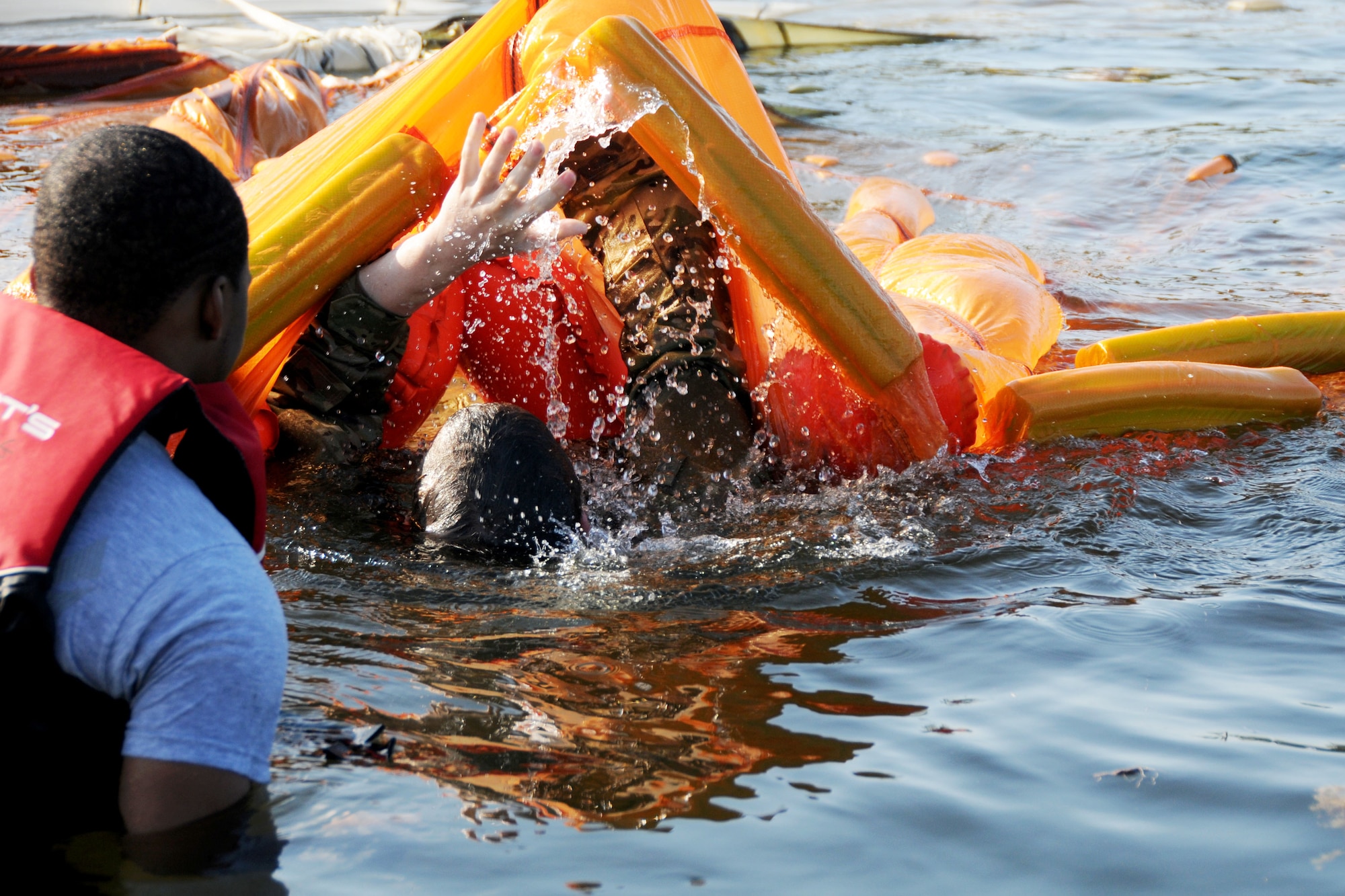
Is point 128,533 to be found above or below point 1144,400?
above

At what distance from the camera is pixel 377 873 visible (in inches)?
61.4

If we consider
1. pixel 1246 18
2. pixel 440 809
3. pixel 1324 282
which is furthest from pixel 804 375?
pixel 1246 18

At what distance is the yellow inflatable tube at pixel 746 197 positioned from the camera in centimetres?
260

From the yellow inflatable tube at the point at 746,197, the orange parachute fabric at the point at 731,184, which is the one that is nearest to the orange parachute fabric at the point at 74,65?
the orange parachute fabric at the point at 731,184

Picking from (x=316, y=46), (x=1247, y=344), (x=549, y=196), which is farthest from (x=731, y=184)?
(x=316, y=46)

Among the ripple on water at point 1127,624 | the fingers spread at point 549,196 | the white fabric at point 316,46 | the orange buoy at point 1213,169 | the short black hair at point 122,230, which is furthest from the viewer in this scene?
the white fabric at point 316,46

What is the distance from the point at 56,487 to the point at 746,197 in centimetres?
164

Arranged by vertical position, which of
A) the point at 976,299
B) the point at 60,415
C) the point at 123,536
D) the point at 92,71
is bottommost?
the point at 976,299

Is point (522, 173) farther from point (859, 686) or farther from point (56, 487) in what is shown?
point (56, 487)

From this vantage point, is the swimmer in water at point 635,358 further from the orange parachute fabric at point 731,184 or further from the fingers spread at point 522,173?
the fingers spread at point 522,173

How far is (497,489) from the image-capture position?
8.07ft

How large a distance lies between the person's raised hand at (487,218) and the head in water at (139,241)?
937mm

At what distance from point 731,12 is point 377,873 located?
999 cm

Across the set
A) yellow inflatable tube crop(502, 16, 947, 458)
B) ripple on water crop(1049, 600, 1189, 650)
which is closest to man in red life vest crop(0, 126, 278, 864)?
yellow inflatable tube crop(502, 16, 947, 458)
